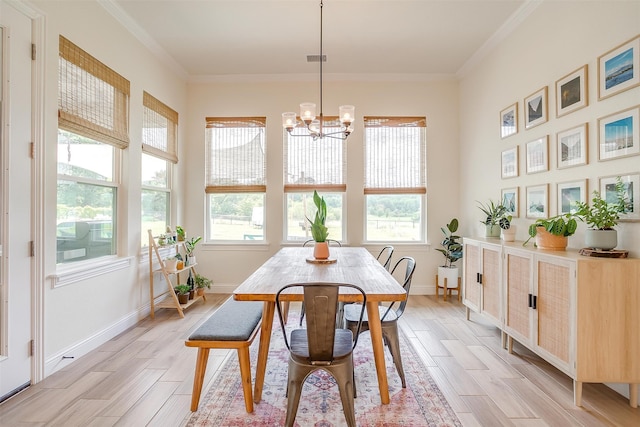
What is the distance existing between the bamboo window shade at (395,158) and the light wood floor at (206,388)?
211cm

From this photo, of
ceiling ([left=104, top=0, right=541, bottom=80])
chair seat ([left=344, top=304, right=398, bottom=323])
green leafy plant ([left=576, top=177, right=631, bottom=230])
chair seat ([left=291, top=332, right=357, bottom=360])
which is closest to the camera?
chair seat ([left=291, top=332, right=357, bottom=360])

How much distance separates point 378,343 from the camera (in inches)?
75.8

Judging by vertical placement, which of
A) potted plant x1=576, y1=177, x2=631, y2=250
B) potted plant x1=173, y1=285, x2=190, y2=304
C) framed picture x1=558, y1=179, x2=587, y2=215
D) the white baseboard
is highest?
framed picture x1=558, y1=179, x2=587, y2=215

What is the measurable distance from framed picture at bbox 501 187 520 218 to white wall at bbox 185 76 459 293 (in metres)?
1.06

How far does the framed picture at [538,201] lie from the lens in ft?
9.23

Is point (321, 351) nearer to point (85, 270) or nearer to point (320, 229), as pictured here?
point (320, 229)

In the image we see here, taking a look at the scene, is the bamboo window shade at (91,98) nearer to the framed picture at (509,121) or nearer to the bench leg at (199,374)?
the bench leg at (199,374)

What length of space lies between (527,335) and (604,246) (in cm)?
87

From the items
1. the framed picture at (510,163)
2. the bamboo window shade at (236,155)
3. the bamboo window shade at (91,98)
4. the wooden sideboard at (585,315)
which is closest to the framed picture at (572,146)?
the framed picture at (510,163)

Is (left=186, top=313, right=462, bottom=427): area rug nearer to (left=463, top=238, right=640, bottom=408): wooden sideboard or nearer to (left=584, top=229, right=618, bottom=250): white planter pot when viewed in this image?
(left=463, top=238, right=640, bottom=408): wooden sideboard

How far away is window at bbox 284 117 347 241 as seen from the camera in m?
4.51

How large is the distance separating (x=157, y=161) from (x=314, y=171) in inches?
80.4

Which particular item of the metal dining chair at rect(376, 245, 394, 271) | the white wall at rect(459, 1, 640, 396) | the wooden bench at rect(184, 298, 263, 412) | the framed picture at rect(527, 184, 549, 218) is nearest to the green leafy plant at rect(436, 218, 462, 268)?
the white wall at rect(459, 1, 640, 396)

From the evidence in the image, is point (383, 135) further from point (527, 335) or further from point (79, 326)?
point (79, 326)
